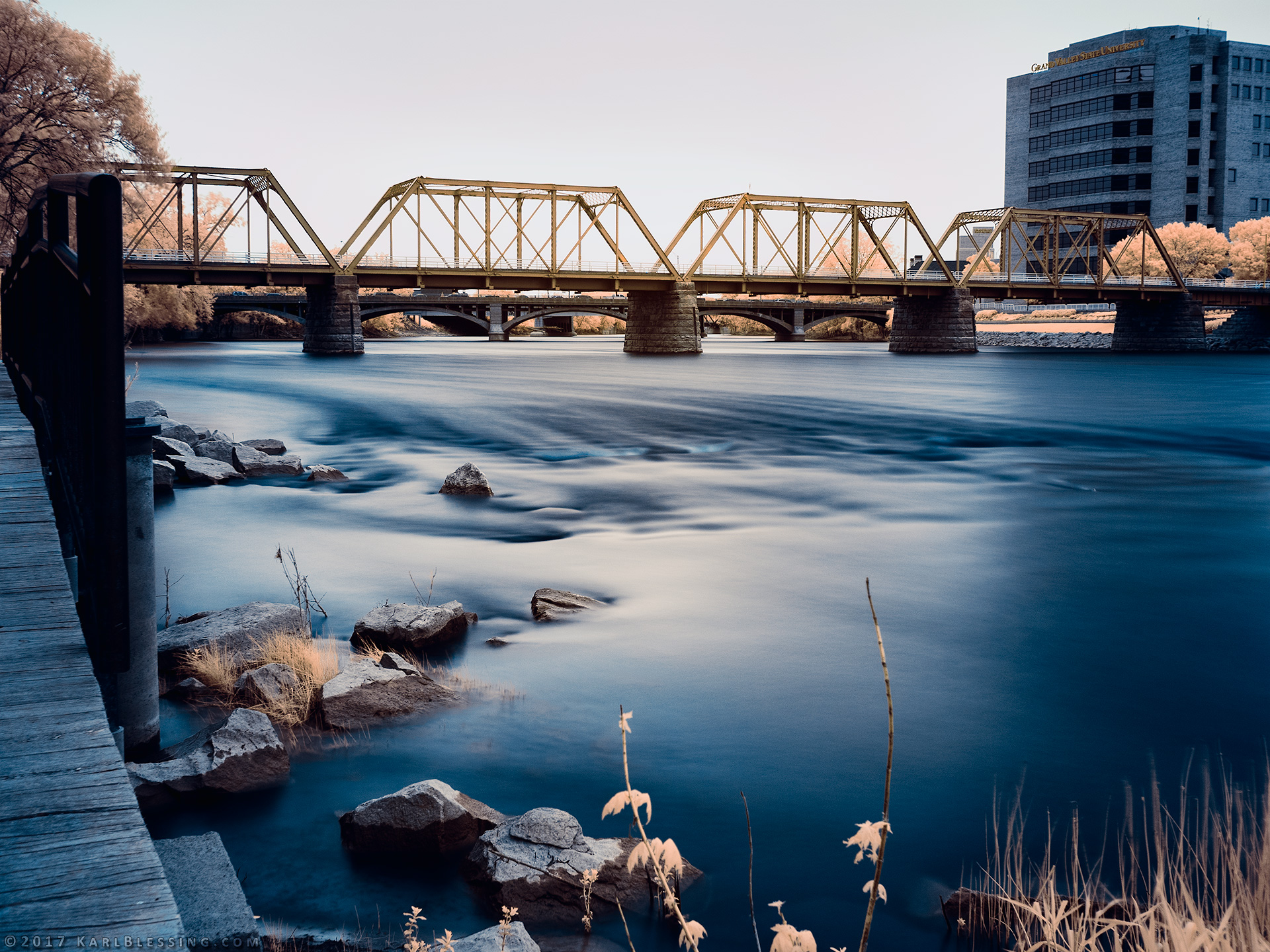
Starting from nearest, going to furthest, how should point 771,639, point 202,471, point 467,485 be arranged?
1. point 771,639
2. point 467,485
3. point 202,471

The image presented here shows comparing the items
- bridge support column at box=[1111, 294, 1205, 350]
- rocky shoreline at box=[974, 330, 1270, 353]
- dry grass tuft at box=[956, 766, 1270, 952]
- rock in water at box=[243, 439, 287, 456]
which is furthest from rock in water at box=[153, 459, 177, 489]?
bridge support column at box=[1111, 294, 1205, 350]

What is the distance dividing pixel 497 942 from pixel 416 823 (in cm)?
152

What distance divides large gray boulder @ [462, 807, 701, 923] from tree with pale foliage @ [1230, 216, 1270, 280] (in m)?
122

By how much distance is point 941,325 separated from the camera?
3937 inches

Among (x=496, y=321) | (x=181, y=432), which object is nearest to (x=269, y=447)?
(x=181, y=432)

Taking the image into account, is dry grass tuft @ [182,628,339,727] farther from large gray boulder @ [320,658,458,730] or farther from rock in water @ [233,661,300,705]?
large gray boulder @ [320,658,458,730]

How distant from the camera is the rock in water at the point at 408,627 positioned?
895 centimetres

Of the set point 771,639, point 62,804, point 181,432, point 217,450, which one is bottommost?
point 771,639

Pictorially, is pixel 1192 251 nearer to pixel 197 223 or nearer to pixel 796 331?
pixel 796 331

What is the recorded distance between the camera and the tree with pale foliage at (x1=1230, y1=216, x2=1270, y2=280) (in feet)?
359

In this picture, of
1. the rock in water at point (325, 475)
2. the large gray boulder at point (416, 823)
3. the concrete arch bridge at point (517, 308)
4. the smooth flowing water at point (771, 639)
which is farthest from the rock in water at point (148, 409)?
the concrete arch bridge at point (517, 308)

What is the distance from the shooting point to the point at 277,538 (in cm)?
1416

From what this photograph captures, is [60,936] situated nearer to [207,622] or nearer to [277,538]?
[207,622]

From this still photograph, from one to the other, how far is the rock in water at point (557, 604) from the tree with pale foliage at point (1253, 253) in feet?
386
